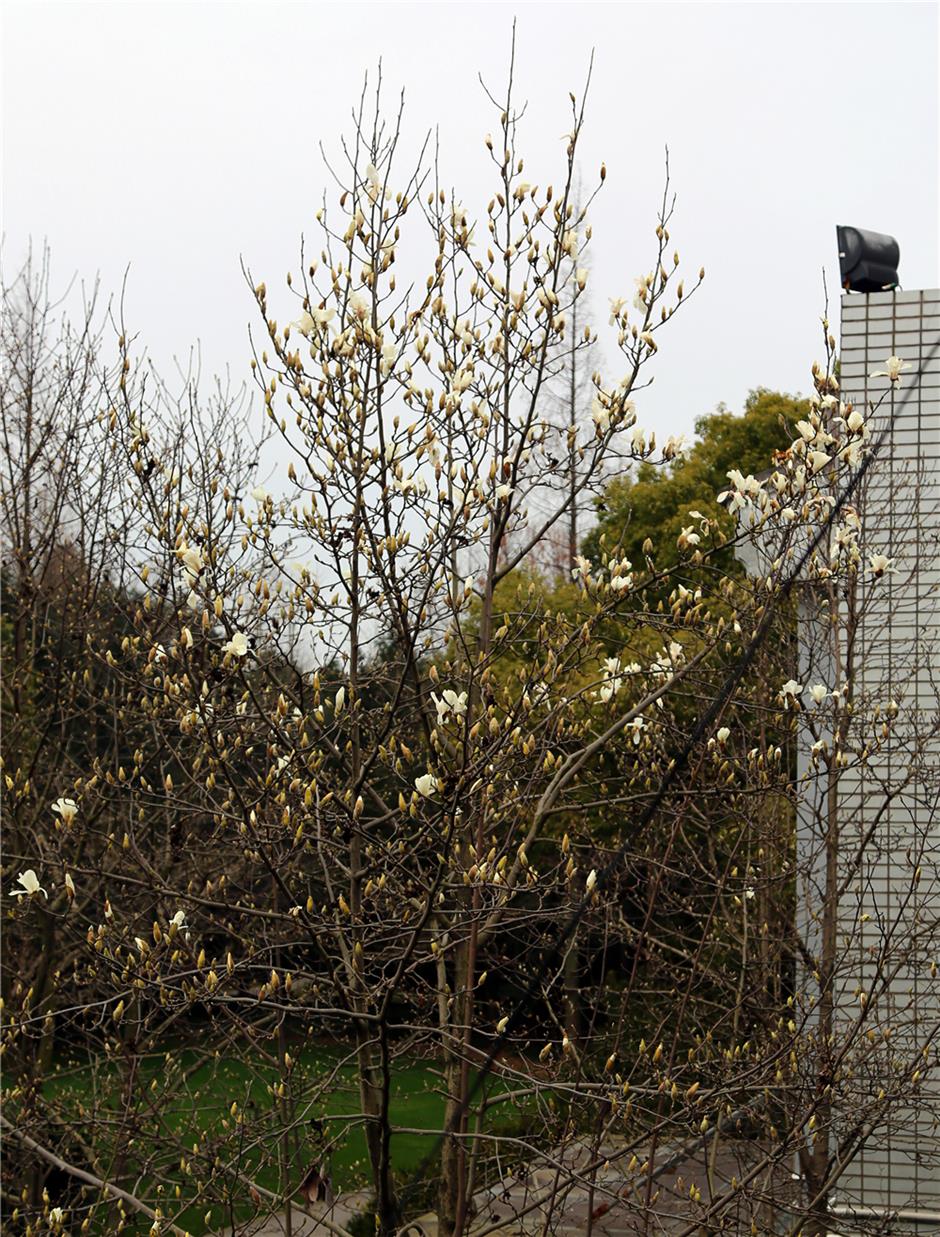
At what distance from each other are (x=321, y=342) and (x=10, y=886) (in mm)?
3636

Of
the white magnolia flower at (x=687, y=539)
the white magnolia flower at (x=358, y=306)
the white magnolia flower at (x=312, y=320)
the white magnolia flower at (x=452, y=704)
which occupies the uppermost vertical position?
the white magnolia flower at (x=358, y=306)

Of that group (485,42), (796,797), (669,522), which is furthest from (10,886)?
(669,522)

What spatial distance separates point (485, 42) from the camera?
14.1 ft

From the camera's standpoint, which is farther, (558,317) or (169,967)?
(558,317)

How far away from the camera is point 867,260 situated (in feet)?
21.6

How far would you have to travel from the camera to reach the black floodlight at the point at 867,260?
6570 mm

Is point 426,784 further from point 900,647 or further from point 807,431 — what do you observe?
point 900,647

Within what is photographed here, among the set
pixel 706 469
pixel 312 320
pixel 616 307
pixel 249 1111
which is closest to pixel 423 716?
pixel 312 320

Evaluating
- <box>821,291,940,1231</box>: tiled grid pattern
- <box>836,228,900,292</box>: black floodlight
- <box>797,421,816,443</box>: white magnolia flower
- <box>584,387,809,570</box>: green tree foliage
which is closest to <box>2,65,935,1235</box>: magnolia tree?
<box>797,421,816,443</box>: white magnolia flower

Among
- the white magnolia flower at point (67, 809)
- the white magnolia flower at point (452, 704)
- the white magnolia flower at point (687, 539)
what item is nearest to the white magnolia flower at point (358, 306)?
the white magnolia flower at point (687, 539)

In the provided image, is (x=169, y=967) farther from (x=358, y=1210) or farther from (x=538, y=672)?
(x=358, y=1210)

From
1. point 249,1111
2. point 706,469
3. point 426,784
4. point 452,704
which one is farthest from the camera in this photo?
point 706,469

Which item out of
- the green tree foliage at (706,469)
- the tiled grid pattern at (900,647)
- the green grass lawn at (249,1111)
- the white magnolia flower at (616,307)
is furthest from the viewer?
the green tree foliage at (706,469)

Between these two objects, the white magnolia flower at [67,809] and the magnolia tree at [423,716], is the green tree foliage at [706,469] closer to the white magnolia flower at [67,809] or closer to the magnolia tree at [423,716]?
the magnolia tree at [423,716]
